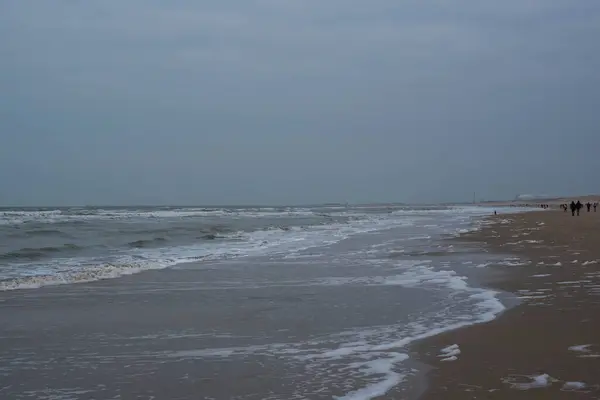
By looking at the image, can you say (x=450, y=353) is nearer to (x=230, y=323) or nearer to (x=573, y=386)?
(x=573, y=386)

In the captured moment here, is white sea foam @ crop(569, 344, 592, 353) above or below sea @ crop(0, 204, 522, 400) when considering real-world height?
above

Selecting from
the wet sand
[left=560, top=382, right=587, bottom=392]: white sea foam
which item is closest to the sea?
the wet sand

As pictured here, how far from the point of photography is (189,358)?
5875 mm

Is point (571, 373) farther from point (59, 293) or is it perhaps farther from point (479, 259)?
point (479, 259)

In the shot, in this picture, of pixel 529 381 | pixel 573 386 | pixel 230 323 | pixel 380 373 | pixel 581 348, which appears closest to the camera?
pixel 573 386

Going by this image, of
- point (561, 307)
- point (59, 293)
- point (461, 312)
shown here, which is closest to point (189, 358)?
point (461, 312)

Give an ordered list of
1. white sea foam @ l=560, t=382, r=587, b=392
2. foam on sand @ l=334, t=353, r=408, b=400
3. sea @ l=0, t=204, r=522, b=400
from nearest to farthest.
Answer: white sea foam @ l=560, t=382, r=587, b=392 → foam on sand @ l=334, t=353, r=408, b=400 → sea @ l=0, t=204, r=522, b=400

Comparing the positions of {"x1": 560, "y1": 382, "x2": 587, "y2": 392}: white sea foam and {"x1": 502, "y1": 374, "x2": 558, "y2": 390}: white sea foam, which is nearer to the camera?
{"x1": 560, "y1": 382, "x2": 587, "y2": 392}: white sea foam

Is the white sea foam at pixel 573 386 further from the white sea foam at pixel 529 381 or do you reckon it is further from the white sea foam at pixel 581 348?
the white sea foam at pixel 581 348

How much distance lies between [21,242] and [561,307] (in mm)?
21224

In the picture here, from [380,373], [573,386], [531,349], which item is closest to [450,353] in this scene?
[531,349]

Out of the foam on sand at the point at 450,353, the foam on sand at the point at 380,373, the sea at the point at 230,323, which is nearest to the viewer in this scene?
the foam on sand at the point at 380,373

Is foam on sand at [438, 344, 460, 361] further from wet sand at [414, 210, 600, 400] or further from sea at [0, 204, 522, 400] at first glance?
sea at [0, 204, 522, 400]

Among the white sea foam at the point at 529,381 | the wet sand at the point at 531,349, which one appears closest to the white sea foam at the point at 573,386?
the wet sand at the point at 531,349
